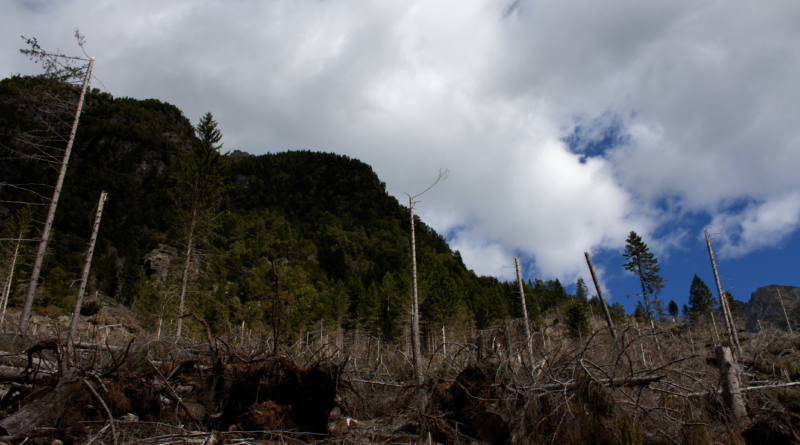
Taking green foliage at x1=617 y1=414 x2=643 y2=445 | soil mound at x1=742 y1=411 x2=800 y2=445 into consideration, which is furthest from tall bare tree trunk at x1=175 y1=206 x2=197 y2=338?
soil mound at x1=742 y1=411 x2=800 y2=445

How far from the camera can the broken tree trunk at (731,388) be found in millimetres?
4395

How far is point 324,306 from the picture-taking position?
46.4 metres

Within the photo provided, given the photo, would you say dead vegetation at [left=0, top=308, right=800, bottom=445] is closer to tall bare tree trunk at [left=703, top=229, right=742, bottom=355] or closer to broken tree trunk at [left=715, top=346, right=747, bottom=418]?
broken tree trunk at [left=715, top=346, right=747, bottom=418]

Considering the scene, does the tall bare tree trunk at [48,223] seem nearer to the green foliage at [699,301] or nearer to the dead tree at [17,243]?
the dead tree at [17,243]

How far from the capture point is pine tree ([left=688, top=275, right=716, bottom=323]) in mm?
48938

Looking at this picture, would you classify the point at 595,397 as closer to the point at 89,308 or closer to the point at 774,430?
the point at 774,430

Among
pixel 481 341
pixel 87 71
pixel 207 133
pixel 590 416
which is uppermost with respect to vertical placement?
pixel 207 133

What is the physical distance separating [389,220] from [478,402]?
125 m

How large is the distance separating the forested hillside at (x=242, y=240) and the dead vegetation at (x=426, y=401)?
2297mm

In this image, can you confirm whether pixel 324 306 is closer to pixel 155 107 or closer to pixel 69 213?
pixel 69 213

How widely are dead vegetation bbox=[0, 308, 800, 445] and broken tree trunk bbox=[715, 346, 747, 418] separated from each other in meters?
0.07

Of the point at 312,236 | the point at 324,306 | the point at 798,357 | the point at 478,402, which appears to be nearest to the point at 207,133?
the point at 478,402

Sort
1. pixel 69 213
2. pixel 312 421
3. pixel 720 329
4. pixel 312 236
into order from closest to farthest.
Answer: pixel 312 421
pixel 720 329
pixel 69 213
pixel 312 236

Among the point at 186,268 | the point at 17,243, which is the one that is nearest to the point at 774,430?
the point at 186,268
